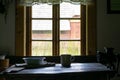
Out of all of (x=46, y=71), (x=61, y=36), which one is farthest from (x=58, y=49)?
(x=46, y=71)

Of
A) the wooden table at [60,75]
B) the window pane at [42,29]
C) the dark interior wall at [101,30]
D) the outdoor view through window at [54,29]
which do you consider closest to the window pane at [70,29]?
the outdoor view through window at [54,29]

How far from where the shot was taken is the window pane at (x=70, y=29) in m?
3.70

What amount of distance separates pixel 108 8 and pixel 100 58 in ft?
2.45

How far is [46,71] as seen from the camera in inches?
91.7

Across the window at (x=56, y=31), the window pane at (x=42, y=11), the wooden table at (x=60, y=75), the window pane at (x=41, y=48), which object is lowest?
the wooden table at (x=60, y=75)

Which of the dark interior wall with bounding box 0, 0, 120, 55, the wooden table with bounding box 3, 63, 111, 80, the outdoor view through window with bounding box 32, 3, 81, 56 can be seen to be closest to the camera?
the wooden table with bounding box 3, 63, 111, 80

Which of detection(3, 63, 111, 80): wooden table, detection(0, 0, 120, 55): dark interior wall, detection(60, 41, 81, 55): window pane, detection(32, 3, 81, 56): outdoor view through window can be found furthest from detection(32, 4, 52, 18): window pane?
detection(3, 63, 111, 80): wooden table

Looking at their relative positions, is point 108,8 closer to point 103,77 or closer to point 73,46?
point 73,46

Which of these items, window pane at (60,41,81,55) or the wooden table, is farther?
window pane at (60,41,81,55)

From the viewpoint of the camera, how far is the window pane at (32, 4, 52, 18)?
3.69 meters

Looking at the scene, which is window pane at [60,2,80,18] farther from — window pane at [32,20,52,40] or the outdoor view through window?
window pane at [32,20,52,40]

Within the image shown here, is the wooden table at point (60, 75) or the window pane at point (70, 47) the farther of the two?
the window pane at point (70, 47)

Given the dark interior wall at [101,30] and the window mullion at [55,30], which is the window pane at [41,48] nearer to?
the window mullion at [55,30]

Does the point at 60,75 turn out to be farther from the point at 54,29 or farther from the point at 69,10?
the point at 69,10
